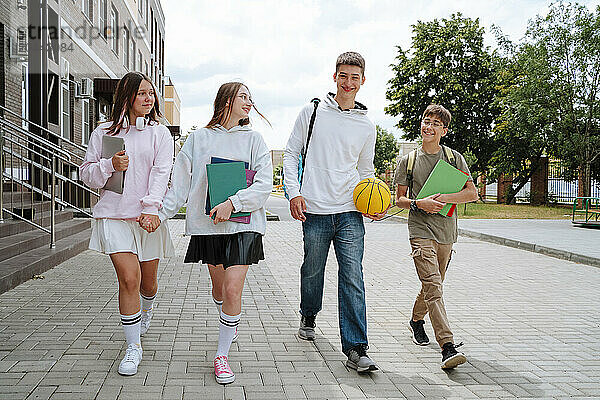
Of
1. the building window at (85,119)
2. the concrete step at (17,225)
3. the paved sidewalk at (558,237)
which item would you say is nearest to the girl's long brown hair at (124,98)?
the concrete step at (17,225)

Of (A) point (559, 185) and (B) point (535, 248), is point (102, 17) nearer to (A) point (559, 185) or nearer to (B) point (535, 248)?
(B) point (535, 248)

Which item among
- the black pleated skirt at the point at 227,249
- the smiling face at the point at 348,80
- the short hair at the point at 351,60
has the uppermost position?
the short hair at the point at 351,60

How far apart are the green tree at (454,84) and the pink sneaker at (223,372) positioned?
3649 centimetres

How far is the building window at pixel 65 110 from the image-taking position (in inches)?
722

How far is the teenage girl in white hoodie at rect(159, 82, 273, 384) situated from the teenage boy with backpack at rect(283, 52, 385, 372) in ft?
1.52

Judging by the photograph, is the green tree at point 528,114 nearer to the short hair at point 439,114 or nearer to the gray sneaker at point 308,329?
the short hair at point 439,114

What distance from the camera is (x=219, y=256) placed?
14.5 feet

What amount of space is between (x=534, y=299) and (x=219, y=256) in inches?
194

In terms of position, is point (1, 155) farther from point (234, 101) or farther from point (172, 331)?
point (234, 101)

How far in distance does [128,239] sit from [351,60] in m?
2.11

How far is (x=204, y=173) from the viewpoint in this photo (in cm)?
448

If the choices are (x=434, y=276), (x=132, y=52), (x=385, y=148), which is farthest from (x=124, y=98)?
(x=385, y=148)

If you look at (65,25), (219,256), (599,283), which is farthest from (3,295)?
(65,25)

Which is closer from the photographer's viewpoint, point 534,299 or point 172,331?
point 172,331
